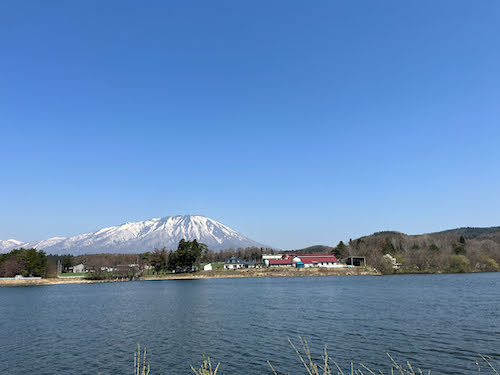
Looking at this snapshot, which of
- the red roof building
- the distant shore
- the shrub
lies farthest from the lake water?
the red roof building

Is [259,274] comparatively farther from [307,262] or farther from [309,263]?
[307,262]

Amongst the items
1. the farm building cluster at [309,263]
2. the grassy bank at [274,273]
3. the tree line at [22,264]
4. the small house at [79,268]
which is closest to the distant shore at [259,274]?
the grassy bank at [274,273]

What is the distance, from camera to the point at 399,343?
23656 millimetres

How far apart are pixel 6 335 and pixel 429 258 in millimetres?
132762

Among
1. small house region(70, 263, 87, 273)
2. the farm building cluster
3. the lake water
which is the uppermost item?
small house region(70, 263, 87, 273)

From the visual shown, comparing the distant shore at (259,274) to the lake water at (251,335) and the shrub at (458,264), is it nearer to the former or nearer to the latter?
the shrub at (458,264)

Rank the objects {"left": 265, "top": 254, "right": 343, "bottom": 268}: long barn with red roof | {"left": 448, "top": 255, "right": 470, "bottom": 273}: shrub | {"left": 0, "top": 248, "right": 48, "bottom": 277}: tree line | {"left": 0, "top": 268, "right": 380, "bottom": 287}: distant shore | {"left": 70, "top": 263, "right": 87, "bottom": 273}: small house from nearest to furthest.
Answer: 1. {"left": 0, "top": 248, "right": 48, "bottom": 277}: tree line
2. {"left": 448, "top": 255, "right": 470, "bottom": 273}: shrub
3. {"left": 0, "top": 268, "right": 380, "bottom": 287}: distant shore
4. {"left": 265, "top": 254, "right": 343, "bottom": 268}: long barn with red roof
5. {"left": 70, "top": 263, "right": 87, "bottom": 273}: small house

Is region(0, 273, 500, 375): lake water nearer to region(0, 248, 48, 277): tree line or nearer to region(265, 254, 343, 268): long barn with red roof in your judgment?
region(0, 248, 48, 277): tree line

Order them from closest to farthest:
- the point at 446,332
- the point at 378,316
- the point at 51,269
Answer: the point at 446,332
the point at 378,316
the point at 51,269

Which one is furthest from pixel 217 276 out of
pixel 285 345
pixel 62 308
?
pixel 285 345

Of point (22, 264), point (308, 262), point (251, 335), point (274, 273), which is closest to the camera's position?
point (251, 335)

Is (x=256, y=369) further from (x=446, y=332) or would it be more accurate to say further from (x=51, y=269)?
(x=51, y=269)

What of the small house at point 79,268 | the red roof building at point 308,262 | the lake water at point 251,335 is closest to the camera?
the lake water at point 251,335

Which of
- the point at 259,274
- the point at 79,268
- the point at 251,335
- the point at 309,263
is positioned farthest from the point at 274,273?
the point at 79,268
